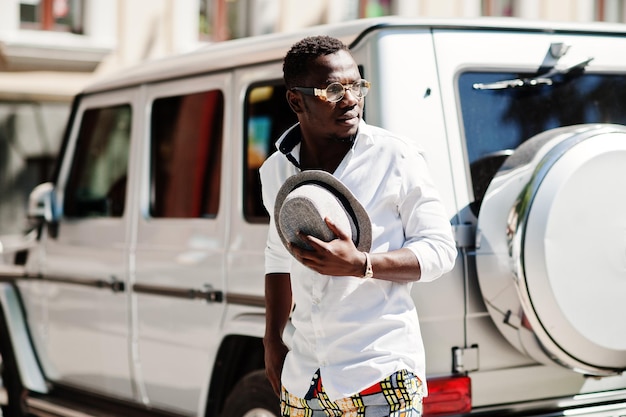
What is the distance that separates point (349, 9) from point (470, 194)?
569 inches

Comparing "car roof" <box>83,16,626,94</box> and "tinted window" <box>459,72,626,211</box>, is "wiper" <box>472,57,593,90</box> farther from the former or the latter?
"car roof" <box>83,16,626,94</box>

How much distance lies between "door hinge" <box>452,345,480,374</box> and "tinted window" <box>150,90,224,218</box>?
1416 millimetres

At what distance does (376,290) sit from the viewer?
2.93m

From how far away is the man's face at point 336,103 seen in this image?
298cm

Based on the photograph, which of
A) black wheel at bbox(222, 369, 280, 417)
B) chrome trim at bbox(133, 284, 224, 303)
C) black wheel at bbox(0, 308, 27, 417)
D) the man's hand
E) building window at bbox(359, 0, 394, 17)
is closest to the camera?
the man's hand

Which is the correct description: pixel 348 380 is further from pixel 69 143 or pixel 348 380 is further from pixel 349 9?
pixel 349 9

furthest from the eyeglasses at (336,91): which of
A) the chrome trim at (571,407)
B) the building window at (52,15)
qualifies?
the building window at (52,15)

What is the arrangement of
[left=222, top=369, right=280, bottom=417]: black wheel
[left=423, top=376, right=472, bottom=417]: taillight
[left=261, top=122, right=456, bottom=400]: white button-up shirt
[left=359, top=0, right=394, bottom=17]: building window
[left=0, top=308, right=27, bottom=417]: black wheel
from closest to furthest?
[left=261, top=122, right=456, bottom=400]: white button-up shirt → [left=423, top=376, right=472, bottom=417]: taillight → [left=222, top=369, right=280, bottom=417]: black wheel → [left=0, top=308, right=27, bottom=417]: black wheel → [left=359, top=0, right=394, bottom=17]: building window

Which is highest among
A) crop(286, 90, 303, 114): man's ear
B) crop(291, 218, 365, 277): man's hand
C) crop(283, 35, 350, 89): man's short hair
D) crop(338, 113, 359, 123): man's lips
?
crop(283, 35, 350, 89): man's short hair

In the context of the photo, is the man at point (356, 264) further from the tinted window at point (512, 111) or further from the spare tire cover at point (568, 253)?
the tinted window at point (512, 111)

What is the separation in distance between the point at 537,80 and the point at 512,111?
0.50 feet

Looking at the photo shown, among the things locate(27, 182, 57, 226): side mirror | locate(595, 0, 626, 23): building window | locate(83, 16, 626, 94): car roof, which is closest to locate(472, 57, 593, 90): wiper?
locate(83, 16, 626, 94): car roof

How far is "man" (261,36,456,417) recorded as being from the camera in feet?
9.40

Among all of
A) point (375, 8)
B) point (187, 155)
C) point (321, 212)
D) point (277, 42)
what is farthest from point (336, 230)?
point (375, 8)
